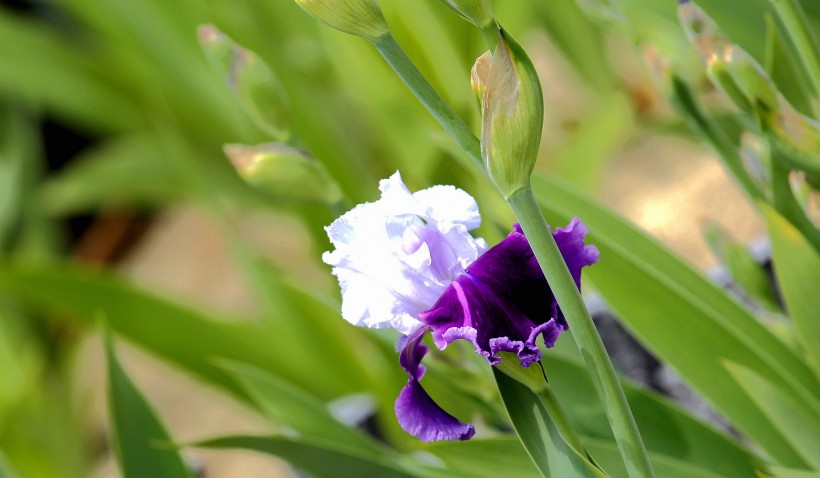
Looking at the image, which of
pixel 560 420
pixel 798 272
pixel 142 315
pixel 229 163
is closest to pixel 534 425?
Result: pixel 560 420

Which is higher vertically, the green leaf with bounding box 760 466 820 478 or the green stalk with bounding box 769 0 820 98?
the green stalk with bounding box 769 0 820 98

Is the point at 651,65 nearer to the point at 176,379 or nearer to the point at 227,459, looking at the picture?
the point at 227,459

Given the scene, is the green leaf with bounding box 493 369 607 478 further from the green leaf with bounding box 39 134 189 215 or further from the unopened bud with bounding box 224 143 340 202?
the green leaf with bounding box 39 134 189 215

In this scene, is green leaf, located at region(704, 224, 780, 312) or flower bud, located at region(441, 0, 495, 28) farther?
green leaf, located at region(704, 224, 780, 312)

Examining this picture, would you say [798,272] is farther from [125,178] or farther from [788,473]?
[125,178]

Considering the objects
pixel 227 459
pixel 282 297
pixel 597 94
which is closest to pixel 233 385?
pixel 282 297

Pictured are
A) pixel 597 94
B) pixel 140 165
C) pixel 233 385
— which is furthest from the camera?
pixel 140 165

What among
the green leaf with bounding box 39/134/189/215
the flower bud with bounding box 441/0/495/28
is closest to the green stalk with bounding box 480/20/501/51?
the flower bud with bounding box 441/0/495/28
